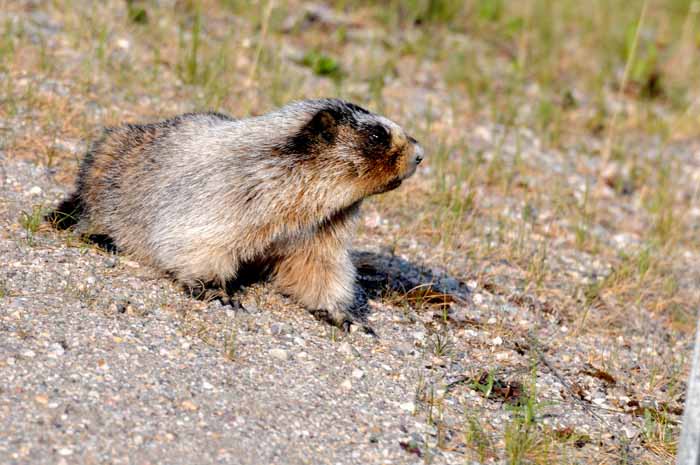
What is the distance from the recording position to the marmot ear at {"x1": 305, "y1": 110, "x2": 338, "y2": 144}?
20.2ft

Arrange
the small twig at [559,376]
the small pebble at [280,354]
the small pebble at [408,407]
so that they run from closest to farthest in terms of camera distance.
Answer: the small pebble at [408,407] → the small pebble at [280,354] → the small twig at [559,376]

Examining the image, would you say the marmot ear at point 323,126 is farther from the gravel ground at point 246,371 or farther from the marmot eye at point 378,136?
the gravel ground at point 246,371

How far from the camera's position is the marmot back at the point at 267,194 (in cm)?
611

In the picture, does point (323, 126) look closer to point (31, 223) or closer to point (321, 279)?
point (321, 279)

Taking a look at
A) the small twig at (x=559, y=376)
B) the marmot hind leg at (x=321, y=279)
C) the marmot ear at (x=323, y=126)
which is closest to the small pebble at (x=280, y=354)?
the marmot hind leg at (x=321, y=279)

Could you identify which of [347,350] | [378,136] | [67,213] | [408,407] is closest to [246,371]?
[347,350]

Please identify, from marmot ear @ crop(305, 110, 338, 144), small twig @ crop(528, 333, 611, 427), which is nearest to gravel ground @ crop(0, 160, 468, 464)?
small twig @ crop(528, 333, 611, 427)

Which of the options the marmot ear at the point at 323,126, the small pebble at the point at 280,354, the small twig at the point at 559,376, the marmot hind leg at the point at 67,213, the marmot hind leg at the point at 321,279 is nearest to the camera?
the small pebble at the point at 280,354

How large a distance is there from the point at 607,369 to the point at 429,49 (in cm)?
715

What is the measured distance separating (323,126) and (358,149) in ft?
0.95

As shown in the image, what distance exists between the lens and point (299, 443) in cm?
486

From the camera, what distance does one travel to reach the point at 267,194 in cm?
608

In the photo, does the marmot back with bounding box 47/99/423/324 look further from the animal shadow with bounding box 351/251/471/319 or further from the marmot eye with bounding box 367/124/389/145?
the animal shadow with bounding box 351/251/471/319

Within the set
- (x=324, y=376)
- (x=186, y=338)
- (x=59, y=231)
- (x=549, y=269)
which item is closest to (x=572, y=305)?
(x=549, y=269)
